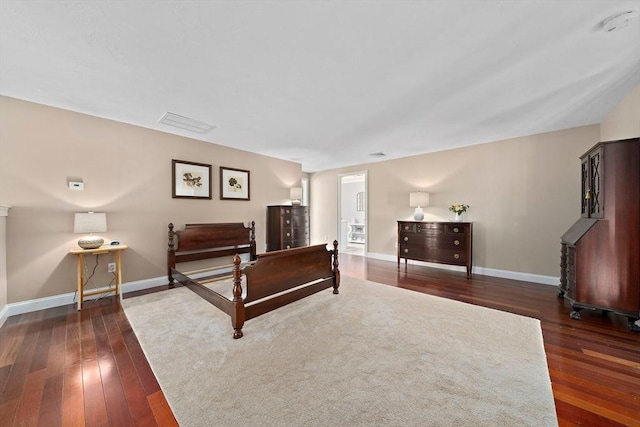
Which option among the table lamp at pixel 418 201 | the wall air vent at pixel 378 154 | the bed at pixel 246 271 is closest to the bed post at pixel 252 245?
the bed at pixel 246 271

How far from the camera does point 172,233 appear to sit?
3863 mm

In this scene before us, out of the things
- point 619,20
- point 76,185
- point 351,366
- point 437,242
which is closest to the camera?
point 619,20

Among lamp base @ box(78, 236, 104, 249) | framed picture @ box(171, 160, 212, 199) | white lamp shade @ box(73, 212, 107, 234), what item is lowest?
lamp base @ box(78, 236, 104, 249)

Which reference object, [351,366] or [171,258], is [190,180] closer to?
[171,258]

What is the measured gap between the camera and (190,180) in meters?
4.18

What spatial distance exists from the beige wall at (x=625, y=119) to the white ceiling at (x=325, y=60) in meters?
0.10

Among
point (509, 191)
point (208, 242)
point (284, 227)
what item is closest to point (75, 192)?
point (208, 242)

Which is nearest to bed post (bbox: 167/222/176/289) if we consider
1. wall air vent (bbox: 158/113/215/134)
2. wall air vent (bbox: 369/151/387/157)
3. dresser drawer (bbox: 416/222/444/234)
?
wall air vent (bbox: 158/113/215/134)

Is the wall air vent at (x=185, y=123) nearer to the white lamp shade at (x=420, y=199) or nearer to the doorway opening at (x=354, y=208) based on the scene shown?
the white lamp shade at (x=420, y=199)

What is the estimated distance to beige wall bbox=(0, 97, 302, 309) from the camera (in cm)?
280

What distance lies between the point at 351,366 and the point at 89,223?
3480 millimetres

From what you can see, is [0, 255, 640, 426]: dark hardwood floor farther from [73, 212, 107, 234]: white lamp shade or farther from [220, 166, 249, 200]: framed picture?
[220, 166, 249, 200]: framed picture

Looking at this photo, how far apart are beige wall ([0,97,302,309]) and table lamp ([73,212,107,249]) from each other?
0.35m

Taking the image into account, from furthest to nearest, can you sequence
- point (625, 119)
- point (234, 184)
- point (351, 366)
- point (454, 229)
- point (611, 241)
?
point (234, 184)
point (454, 229)
point (625, 119)
point (611, 241)
point (351, 366)
